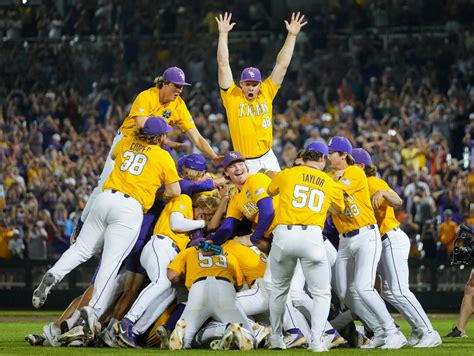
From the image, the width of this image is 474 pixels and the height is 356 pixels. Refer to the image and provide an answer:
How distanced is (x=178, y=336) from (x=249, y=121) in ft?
10.8

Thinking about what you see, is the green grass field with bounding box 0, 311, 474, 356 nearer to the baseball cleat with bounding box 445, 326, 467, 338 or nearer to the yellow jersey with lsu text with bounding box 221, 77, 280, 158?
the baseball cleat with bounding box 445, 326, 467, 338

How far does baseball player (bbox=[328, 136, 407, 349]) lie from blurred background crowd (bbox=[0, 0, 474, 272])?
8783 millimetres

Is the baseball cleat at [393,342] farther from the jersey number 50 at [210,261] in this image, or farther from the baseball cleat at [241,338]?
the jersey number 50 at [210,261]

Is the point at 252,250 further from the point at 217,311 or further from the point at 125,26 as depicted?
the point at 125,26

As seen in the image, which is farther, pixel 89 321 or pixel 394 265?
pixel 394 265

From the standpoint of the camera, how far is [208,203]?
1314cm

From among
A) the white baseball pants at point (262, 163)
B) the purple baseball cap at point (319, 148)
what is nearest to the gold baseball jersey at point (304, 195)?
the purple baseball cap at point (319, 148)

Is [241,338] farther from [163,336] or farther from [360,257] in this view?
[360,257]

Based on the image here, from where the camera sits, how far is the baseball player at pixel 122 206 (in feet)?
40.5

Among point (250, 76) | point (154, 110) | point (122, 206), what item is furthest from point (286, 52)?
point (122, 206)

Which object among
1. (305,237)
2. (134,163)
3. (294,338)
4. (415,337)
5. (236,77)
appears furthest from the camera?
(236,77)

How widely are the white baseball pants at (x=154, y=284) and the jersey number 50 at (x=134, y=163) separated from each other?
88 cm

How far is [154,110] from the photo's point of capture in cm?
1400

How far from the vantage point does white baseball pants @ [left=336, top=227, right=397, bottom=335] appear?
40.6ft
